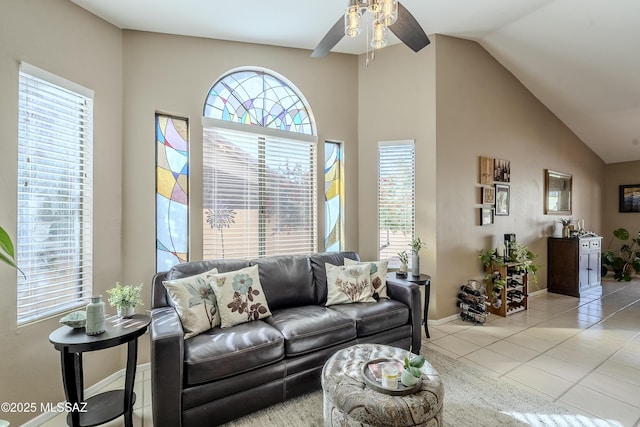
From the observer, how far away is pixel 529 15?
3273 millimetres

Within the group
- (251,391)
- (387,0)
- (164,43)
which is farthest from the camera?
(164,43)

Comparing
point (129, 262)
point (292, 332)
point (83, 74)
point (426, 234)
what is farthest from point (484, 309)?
point (83, 74)

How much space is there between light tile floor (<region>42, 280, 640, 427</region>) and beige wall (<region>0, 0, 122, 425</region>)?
0.32 m

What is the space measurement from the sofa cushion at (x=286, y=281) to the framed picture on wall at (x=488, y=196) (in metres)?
2.64

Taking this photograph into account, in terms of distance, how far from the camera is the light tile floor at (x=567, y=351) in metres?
2.18

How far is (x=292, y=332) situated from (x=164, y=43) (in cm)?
285

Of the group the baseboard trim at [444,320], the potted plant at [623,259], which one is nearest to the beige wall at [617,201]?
the potted plant at [623,259]

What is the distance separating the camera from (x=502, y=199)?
14.1 feet

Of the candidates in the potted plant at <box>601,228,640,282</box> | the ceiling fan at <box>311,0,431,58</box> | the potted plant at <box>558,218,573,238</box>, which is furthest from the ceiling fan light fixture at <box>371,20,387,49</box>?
the potted plant at <box>601,228,640,282</box>

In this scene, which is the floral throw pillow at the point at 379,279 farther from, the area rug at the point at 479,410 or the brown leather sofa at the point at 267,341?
the area rug at the point at 479,410

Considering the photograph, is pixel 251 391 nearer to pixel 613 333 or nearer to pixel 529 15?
pixel 613 333

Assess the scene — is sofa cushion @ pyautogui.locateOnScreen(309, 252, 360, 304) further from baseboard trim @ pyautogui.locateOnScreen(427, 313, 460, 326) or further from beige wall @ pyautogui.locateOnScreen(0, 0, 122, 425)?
beige wall @ pyautogui.locateOnScreen(0, 0, 122, 425)

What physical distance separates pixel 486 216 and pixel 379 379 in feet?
10.6

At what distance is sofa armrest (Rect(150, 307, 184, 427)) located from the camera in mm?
1711
